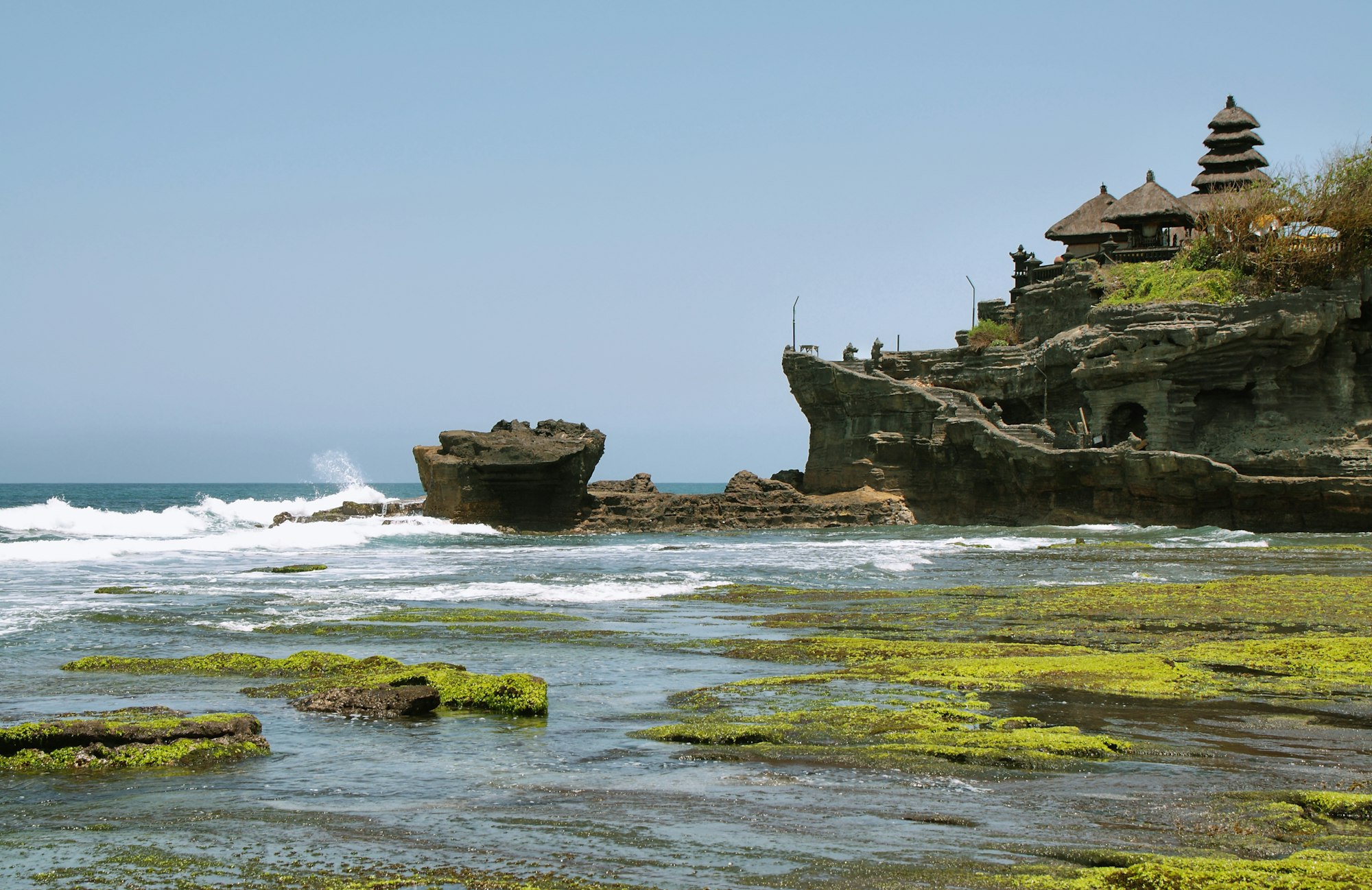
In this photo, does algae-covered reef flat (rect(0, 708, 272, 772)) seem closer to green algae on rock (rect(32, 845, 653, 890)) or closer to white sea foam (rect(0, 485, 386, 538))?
green algae on rock (rect(32, 845, 653, 890))

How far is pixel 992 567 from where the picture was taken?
24.7m

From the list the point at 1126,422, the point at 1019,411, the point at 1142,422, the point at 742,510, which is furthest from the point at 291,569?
the point at 1019,411

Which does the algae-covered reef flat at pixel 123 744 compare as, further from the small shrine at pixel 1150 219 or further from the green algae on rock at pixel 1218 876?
the small shrine at pixel 1150 219

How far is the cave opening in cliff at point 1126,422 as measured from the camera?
4341 centimetres

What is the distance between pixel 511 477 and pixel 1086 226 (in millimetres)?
28660

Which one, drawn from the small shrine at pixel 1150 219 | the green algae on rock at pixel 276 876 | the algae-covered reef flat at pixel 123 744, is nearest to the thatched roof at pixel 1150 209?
the small shrine at pixel 1150 219

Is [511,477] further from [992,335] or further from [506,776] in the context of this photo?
[506,776]

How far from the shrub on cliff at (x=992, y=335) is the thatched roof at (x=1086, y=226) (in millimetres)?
5447

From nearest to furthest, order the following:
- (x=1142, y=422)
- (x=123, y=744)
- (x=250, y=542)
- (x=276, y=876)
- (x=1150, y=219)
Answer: (x=276, y=876), (x=123, y=744), (x=250, y=542), (x=1142, y=422), (x=1150, y=219)

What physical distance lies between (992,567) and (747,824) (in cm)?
1947

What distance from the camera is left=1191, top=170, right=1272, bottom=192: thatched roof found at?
Answer: 51344 mm

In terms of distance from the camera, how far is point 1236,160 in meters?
52.8

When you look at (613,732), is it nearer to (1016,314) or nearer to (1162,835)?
(1162,835)

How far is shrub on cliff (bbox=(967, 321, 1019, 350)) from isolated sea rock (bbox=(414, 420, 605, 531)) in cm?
1762
